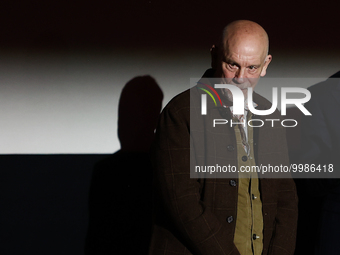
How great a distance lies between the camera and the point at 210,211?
109 cm

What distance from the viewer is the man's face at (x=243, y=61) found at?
44.3 inches

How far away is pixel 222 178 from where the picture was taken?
3.65ft

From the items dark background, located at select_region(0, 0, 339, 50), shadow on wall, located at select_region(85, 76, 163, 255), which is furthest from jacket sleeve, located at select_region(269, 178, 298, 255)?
dark background, located at select_region(0, 0, 339, 50)

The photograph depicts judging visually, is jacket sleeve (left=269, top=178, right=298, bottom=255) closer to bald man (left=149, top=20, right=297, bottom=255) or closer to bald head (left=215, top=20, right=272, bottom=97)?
bald man (left=149, top=20, right=297, bottom=255)

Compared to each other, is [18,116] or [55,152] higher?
[18,116]

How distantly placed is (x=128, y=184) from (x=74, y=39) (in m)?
0.84

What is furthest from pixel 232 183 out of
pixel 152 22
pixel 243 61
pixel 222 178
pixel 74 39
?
pixel 74 39

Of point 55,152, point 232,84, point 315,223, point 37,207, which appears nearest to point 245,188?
point 232,84

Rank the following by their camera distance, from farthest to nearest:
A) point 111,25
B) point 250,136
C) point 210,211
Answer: point 111,25 < point 250,136 < point 210,211

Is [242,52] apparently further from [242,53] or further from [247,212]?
[247,212]

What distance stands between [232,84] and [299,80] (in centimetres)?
85

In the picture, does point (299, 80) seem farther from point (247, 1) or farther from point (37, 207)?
point (37, 207)

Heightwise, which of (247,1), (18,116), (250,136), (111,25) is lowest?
(250,136)

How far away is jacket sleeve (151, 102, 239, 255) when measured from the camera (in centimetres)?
105
